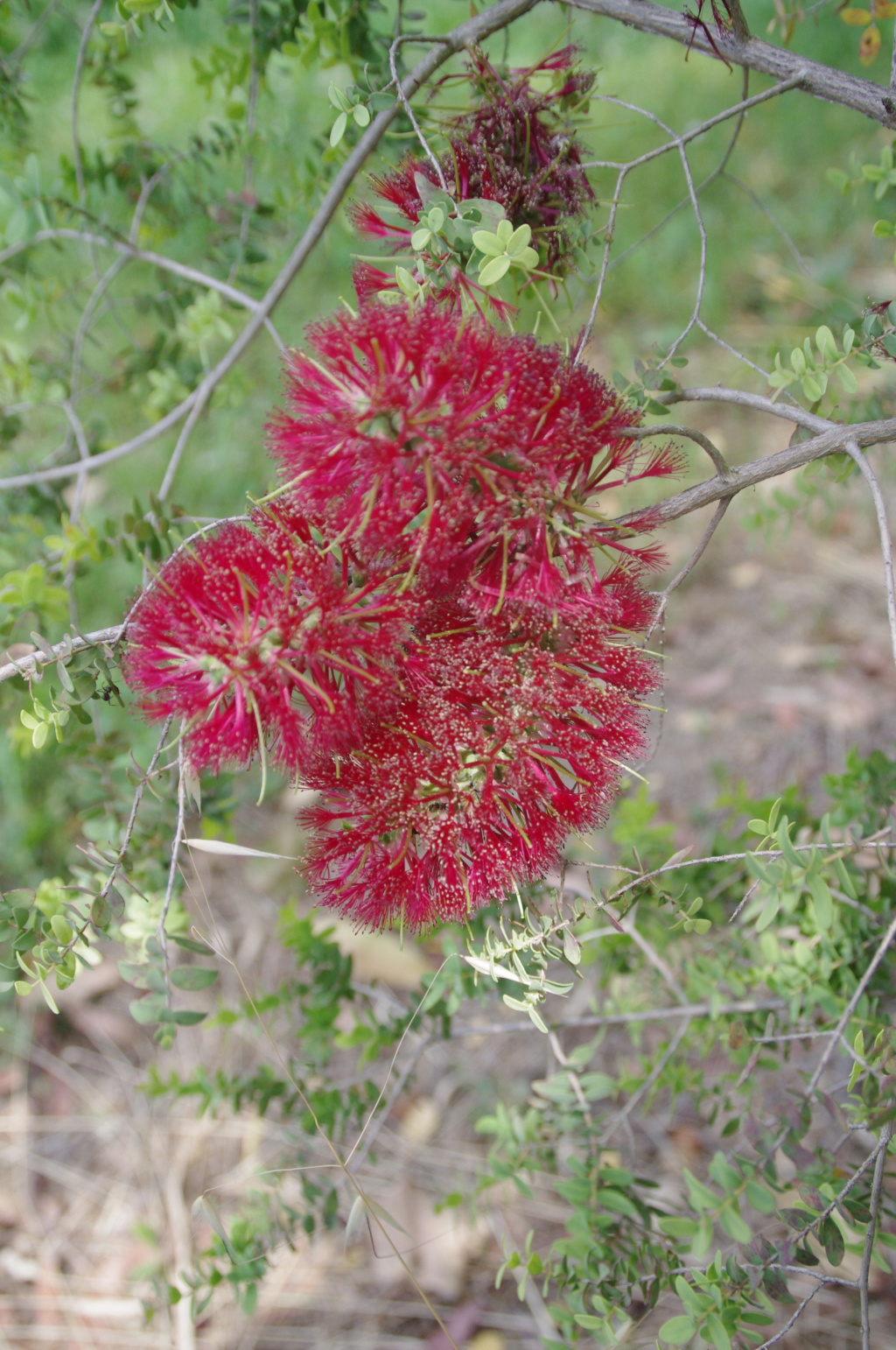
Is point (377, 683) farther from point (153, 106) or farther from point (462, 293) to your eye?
point (153, 106)

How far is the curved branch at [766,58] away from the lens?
0.74 meters

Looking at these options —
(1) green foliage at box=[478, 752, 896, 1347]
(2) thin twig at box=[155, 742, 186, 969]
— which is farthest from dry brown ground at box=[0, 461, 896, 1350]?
(2) thin twig at box=[155, 742, 186, 969]

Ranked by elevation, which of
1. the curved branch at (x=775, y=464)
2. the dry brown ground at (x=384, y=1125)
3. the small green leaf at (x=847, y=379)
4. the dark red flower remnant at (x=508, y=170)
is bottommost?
the dry brown ground at (x=384, y=1125)

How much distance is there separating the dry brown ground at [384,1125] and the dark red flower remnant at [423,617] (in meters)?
0.56

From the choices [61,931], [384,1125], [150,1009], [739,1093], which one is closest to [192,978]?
[150,1009]

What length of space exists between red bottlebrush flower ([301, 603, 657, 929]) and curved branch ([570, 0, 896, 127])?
1.55ft

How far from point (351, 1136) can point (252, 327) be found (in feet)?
3.25

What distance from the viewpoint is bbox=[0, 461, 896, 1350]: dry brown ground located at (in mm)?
1239

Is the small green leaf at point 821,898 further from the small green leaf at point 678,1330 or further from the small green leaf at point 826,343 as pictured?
the small green leaf at point 826,343

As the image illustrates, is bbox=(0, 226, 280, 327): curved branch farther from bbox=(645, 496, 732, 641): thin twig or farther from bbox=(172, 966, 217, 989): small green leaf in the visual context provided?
bbox=(172, 966, 217, 989): small green leaf

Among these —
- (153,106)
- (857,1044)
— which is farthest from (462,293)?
(153,106)

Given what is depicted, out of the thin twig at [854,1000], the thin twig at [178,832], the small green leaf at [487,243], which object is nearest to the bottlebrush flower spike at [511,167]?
the small green leaf at [487,243]

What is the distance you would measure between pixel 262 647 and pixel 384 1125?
1036 millimetres

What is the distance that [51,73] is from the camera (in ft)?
7.13
